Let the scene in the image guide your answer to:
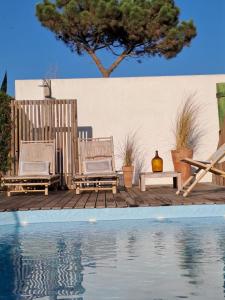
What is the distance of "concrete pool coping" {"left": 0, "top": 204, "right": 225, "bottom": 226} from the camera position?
5910 millimetres

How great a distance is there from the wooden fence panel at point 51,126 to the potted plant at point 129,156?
3.34ft

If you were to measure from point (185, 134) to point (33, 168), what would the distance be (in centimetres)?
277

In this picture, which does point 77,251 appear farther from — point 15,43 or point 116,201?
point 15,43

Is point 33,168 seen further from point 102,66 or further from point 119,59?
point 119,59

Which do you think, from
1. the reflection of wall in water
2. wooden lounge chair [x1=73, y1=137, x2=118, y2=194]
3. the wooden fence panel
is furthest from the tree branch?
the reflection of wall in water

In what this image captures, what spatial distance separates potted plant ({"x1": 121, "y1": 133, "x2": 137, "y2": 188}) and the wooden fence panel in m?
1.02

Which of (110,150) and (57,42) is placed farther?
(57,42)

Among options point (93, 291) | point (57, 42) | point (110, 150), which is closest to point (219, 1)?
point (57, 42)

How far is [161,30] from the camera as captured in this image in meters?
16.4

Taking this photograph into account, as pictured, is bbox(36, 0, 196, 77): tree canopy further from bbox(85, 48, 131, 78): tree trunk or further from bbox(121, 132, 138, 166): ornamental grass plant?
bbox(121, 132, 138, 166): ornamental grass plant

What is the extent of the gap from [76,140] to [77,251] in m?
5.16

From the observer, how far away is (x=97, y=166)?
863 cm

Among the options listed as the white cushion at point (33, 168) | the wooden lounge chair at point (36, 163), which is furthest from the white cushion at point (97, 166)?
the white cushion at point (33, 168)

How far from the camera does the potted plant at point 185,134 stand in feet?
30.6
